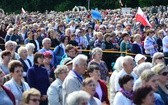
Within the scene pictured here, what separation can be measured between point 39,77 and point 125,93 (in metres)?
3.03

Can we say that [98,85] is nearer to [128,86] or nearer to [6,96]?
[128,86]

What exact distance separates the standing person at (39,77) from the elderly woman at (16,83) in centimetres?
133

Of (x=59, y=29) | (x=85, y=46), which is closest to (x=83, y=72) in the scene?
(x=85, y=46)

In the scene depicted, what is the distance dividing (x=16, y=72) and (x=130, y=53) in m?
8.97

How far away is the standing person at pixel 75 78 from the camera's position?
10031 mm

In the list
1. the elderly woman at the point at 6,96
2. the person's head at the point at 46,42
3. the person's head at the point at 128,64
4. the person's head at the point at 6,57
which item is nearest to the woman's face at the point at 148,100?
the elderly woman at the point at 6,96

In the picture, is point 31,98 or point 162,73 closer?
point 31,98

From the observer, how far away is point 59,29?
24125 millimetres

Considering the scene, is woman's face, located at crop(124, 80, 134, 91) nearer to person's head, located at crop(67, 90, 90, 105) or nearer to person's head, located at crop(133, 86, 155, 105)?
person's head, located at crop(133, 86, 155, 105)

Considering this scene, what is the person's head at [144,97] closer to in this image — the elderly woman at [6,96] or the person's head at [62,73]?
the elderly woman at [6,96]

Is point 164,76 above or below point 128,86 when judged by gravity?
above

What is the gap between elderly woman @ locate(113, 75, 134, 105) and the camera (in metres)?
8.91

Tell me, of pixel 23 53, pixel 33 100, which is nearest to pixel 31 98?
pixel 33 100

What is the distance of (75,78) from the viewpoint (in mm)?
10125
